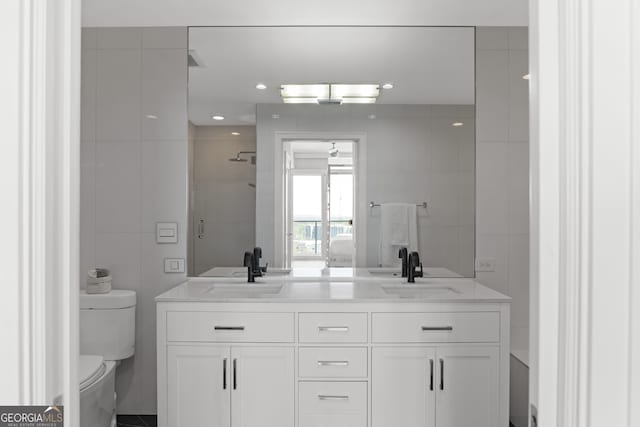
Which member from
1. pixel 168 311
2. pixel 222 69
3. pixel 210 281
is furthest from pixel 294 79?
pixel 168 311

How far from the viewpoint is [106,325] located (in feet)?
7.60

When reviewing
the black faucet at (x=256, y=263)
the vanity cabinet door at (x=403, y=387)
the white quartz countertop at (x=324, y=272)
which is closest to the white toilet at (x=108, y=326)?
the white quartz countertop at (x=324, y=272)

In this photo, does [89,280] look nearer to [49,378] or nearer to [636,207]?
[49,378]

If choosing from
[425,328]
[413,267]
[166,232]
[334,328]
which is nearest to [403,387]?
[425,328]

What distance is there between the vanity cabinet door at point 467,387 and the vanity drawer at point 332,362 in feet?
1.25

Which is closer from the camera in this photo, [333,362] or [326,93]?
[333,362]

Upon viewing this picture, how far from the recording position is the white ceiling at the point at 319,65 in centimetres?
250

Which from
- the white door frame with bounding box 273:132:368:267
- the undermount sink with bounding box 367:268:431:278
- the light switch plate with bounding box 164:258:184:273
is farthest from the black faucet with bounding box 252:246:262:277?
the undermount sink with bounding box 367:268:431:278

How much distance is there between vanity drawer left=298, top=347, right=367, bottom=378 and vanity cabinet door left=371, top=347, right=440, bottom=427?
7 centimetres

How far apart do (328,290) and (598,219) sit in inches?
67.8

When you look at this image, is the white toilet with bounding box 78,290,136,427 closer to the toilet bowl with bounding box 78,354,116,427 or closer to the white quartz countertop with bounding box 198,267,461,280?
the toilet bowl with bounding box 78,354,116,427

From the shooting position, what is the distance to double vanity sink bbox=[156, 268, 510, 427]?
1.96 m

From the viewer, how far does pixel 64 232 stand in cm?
66

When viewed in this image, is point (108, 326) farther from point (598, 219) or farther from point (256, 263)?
point (598, 219)
